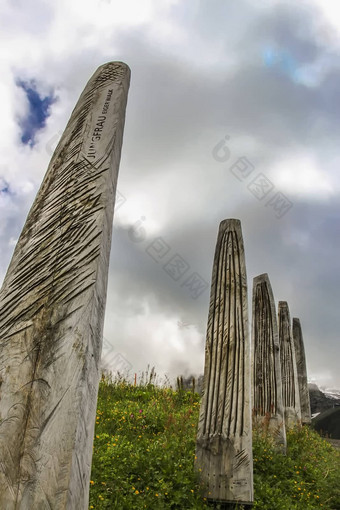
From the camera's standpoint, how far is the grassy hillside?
10.5ft

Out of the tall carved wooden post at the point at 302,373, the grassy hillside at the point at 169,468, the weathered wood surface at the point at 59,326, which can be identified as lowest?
the grassy hillside at the point at 169,468

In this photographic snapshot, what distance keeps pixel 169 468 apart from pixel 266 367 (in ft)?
9.92

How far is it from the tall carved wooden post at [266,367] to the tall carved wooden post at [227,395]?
257 centimetres

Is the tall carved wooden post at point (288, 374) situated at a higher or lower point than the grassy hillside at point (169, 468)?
higher

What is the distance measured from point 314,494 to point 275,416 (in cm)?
126

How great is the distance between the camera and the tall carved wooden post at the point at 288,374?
8695mm

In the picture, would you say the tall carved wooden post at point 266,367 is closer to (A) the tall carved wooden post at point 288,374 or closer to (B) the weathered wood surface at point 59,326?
(A) the tall carved wooden post at point 288,374

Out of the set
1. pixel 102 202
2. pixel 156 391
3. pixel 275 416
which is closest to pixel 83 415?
pixel 102 202

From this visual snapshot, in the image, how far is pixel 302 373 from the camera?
11773 mm

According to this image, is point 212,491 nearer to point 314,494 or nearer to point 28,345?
point 314,494

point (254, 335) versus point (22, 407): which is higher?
point (254, 335)

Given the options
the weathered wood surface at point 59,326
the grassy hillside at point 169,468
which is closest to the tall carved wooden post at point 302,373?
the grassy hillside at point 169,468

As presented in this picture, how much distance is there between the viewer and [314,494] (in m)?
4.68

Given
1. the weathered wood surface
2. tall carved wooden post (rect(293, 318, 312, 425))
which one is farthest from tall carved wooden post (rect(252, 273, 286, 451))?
tall carved wooden post (rect(293, 318, 312, 425))
